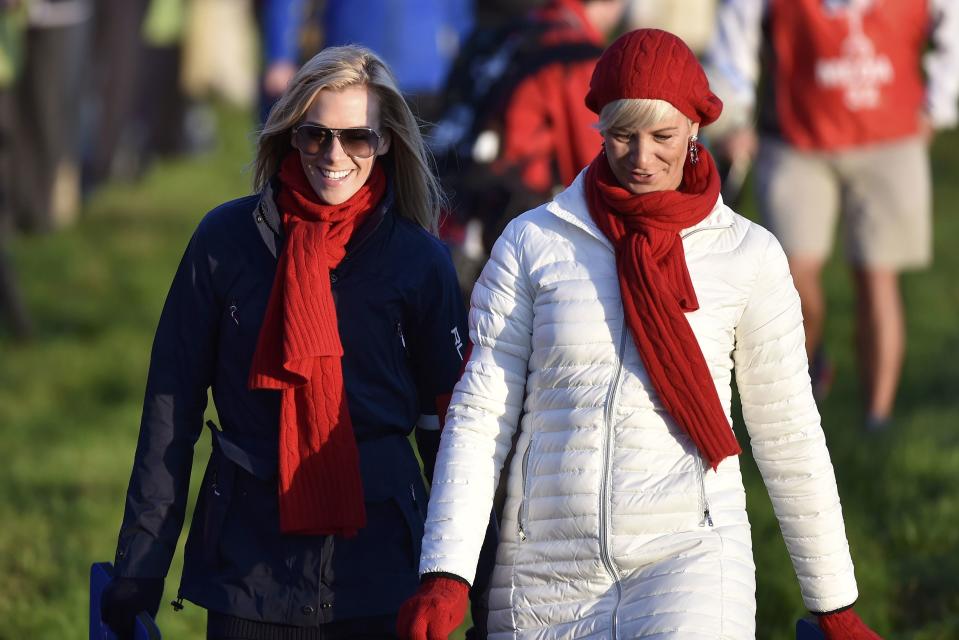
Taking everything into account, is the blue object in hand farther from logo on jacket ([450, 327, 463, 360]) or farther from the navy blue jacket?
logo on jacket ([450, 327, 463, 360])

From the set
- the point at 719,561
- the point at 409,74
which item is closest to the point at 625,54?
the point at 719,561

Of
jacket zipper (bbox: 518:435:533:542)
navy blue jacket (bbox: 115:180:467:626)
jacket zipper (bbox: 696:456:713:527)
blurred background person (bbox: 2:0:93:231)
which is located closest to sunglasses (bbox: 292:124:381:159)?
navy blue jacket (bbox: 115:180:467:626)

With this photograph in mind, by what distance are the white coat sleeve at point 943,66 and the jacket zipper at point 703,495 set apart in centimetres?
447

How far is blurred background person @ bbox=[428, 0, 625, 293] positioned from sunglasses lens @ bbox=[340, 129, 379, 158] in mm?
2229

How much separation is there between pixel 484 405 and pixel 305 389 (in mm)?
457

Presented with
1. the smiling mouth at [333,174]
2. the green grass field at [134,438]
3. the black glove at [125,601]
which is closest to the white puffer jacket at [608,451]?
the smiling mouth at [333,174]

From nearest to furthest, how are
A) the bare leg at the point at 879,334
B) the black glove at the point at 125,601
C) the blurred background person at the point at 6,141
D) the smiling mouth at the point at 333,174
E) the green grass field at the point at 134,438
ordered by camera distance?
the black glove at the point at 125,601, the smiling mouth at the point at 333,174, the green grass field at the point at 134,438, the bare leg at the point at 879,334, the blurred background person at the point at 6,141

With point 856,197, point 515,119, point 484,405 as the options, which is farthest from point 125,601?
point 856,197

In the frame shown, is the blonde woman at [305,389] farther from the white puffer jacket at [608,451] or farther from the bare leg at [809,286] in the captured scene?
the bare leg at [809,286]

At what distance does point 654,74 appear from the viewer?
3.83m

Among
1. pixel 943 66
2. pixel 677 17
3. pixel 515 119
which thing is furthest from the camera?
pixel 677 17

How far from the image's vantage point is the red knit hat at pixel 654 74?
383 centimetres

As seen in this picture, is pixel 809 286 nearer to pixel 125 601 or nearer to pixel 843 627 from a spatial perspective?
pixel 843 627

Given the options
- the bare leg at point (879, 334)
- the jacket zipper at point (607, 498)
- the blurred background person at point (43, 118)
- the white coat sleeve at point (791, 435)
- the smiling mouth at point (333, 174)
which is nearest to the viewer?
the jacket zipper at point (607, 498)
